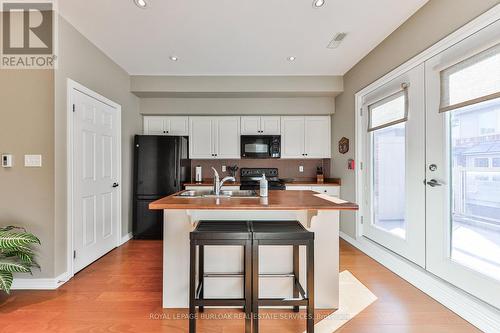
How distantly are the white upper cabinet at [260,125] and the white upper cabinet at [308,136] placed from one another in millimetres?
174

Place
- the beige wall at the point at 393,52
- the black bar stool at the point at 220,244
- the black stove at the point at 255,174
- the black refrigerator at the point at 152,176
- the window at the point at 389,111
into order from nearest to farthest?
the black bar stool at the point at 220,244
the beige wall at the point at 393,52
the window at the point at 389,111
the black refrigerator at the point at 152,176
the black stove at the point at 255,174

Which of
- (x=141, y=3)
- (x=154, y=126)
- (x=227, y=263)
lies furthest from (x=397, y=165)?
(x=154, y=126)

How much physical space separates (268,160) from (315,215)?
9.12 ft

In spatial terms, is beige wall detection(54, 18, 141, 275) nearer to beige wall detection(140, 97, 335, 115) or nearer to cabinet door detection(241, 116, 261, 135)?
beige wall detection(140, 97, 335, 115)

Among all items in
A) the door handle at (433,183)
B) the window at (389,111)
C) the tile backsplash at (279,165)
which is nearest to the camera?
the door handle at (433,183)

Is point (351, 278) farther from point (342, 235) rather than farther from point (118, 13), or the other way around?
point (118, 13)

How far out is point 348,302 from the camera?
6.42 ft

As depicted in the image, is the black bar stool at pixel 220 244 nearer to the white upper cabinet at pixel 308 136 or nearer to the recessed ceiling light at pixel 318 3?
the recessed ceiling light at pixel 318 3

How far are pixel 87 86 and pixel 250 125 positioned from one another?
239cm

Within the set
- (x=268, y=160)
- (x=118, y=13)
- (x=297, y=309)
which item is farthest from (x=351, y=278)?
(x=118, y=13)

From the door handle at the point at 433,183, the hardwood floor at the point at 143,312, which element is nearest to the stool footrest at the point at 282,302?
the hardwood floor at the point at 143,312

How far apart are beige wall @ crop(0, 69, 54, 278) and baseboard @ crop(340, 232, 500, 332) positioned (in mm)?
3325

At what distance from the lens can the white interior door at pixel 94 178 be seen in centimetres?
250

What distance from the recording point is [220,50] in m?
2.93
